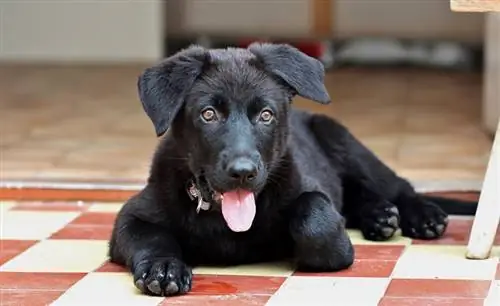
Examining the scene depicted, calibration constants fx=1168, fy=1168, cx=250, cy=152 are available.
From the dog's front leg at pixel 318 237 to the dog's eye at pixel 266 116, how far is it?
25 centimetres

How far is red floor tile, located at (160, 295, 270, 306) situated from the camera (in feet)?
7.77

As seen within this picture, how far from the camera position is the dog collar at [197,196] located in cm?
258

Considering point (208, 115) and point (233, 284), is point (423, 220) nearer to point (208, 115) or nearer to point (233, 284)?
point (233, 284)

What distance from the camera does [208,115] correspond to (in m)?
2.46

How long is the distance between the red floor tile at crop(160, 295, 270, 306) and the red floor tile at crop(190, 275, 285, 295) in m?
0.03

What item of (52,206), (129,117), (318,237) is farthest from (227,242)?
(129,117)

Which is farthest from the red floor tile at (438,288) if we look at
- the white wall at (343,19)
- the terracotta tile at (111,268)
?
the white wall at (343,19)

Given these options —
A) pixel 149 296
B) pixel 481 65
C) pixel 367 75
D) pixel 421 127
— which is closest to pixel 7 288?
pixel 149 296

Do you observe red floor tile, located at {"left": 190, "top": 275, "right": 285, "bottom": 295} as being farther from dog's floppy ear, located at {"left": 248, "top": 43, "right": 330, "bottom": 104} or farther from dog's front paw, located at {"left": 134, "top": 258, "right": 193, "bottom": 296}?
dog's floppy ear, located at {"left": 248, "top": 43, "right": 330, "bottom": 104}

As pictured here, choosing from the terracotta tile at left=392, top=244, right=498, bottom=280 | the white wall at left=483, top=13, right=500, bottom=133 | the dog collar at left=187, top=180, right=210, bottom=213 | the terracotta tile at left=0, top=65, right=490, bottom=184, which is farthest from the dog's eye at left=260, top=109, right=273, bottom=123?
the white wall at left=483, top=13, right=500, bottom=133

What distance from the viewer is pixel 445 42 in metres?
6.94

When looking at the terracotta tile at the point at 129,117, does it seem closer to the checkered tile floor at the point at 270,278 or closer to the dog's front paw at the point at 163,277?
the checkered tile floor at the point at 270,278

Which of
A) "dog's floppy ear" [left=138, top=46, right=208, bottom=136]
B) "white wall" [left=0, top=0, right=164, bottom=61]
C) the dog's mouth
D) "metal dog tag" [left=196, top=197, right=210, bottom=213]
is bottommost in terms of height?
"white wall" [left=0, top=0, right=164, bottom=61]

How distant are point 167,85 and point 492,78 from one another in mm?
2376
